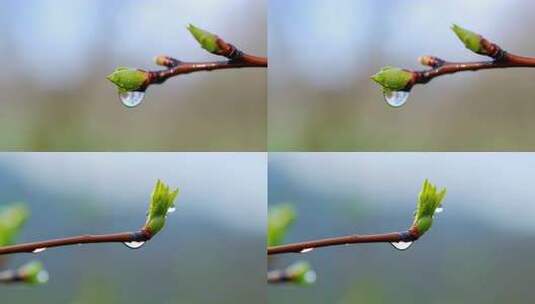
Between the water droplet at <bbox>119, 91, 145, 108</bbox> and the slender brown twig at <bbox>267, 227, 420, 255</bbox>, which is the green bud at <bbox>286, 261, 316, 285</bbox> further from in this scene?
the water droplet at <bbox>119, 91, 145, 108</bbox>

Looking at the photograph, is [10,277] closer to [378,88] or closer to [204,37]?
[204,37]

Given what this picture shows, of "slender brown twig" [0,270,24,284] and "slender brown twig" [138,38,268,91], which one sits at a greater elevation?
"slender brown twig" [138,38,268,91]

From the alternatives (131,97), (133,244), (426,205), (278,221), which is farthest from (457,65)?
(133,244)

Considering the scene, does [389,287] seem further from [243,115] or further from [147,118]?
[147,118]

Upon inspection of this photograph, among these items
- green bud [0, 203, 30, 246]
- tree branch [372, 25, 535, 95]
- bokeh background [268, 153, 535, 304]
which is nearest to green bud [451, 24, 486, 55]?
tree branch [372, 25, 535, 95]

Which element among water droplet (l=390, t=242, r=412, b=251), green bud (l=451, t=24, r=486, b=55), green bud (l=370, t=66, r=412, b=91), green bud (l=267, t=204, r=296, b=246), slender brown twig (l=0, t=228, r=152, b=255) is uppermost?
green bud (l=451, t=24, r=486, b=55)

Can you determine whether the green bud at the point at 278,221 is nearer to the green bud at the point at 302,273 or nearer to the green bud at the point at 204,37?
the green bud at the point at 302,273
